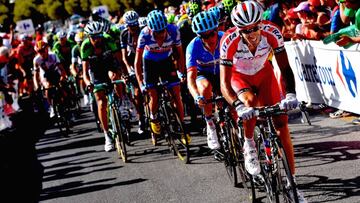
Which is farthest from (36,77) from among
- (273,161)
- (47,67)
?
(273,161)

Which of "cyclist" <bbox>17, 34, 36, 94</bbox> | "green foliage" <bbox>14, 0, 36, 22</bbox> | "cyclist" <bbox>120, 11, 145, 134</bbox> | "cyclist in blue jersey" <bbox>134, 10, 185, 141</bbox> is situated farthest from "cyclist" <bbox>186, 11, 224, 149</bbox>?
"green foliage" <bbox>14, 0, 36, 22</bbox>

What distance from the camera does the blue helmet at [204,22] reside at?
7.81m

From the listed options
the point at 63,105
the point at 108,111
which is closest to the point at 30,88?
the point at 63,105

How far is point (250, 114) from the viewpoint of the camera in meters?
5.54

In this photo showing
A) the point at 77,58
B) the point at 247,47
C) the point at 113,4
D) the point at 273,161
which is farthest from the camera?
the point at 113,4

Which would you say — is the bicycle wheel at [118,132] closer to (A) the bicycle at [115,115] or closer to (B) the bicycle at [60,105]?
(A) the bicycle at [115,115]

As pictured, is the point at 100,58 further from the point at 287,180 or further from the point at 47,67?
A: the point at 287,180

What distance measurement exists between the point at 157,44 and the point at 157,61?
0.31 metres

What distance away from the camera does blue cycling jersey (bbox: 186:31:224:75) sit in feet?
27.9

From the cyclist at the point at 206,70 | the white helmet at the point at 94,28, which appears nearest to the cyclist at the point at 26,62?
the white helmet at the point at 94,28

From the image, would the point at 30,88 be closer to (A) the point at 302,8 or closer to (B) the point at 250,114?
(A) the point at 302,8

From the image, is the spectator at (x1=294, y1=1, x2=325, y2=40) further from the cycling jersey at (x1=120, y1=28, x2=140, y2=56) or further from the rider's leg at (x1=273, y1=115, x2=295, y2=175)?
the rider's leg at (x1=273, y1=115, x2=295, y2=175)

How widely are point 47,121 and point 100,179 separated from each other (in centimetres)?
1057

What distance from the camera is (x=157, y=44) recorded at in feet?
35.1
